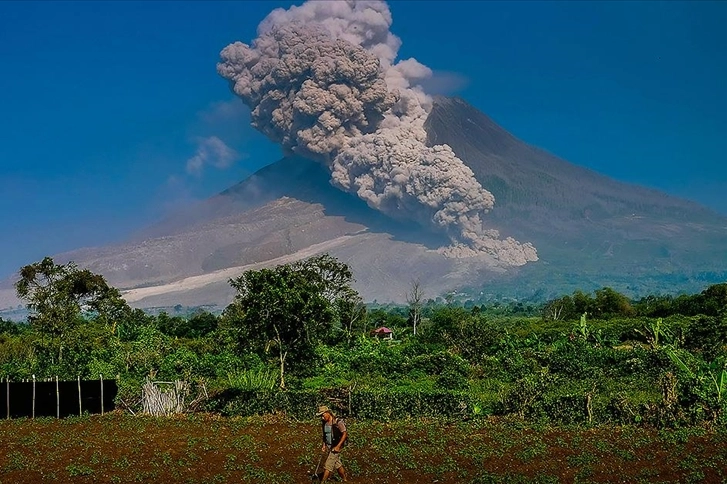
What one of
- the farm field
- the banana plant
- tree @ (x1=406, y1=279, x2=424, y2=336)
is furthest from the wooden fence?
tree @ (x1=406, y1=279, x2=424, y2=336)

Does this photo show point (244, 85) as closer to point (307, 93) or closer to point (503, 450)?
point (307, 93)

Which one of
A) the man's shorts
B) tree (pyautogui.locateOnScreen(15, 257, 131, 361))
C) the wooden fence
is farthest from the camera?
tree (pyautogui.locateOnScreen(15, 257, 131, 361))


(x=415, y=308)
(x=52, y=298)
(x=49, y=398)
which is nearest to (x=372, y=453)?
(x=49, y=398)

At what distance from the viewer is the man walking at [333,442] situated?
46.8 feet

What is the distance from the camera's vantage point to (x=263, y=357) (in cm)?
3139

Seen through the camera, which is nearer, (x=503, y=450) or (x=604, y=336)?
(x=503, y=450)

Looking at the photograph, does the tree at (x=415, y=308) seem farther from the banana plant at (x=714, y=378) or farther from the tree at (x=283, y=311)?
the banana plant at (x=714, y=378)

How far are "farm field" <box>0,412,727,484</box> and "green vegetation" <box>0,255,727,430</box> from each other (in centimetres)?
86

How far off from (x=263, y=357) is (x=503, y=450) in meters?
15.8

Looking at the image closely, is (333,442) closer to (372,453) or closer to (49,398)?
(372,453)

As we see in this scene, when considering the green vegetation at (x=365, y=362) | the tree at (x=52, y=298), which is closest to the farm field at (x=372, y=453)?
the green vegetation at (x=365, y=362)

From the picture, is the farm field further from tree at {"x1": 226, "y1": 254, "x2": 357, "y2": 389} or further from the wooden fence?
tree at {"x1": 226, "y1": 254, "x2": 357, "y2": 389}

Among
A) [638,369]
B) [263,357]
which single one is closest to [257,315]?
[263,357]

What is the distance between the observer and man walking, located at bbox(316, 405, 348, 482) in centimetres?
1427
